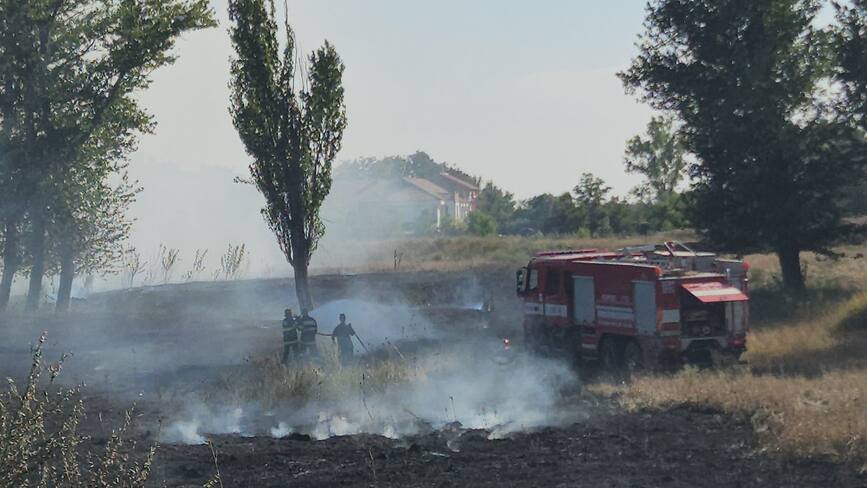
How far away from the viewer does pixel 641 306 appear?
2342 cm

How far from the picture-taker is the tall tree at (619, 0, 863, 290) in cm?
3309

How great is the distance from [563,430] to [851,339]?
1435 centimetres

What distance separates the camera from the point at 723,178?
34.5 meters

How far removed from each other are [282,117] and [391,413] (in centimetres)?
1467

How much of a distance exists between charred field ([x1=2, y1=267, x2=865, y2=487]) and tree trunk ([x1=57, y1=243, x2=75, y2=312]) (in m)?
4.39

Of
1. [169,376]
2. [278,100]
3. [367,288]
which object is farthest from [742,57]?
[169,376]

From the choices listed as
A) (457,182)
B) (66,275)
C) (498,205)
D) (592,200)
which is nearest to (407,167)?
(457,182)

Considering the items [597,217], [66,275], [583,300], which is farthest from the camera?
[597,217]

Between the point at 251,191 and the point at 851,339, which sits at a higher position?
the point at 251,191

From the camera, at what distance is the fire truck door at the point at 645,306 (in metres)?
23.0

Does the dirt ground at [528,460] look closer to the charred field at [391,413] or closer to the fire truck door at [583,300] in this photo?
the charred field at [391,413]

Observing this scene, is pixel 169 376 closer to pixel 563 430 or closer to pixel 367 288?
pixel 563 430

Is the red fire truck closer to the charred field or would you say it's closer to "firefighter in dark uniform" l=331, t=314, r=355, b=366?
the charred field

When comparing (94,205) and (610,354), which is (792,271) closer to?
(610,354)
